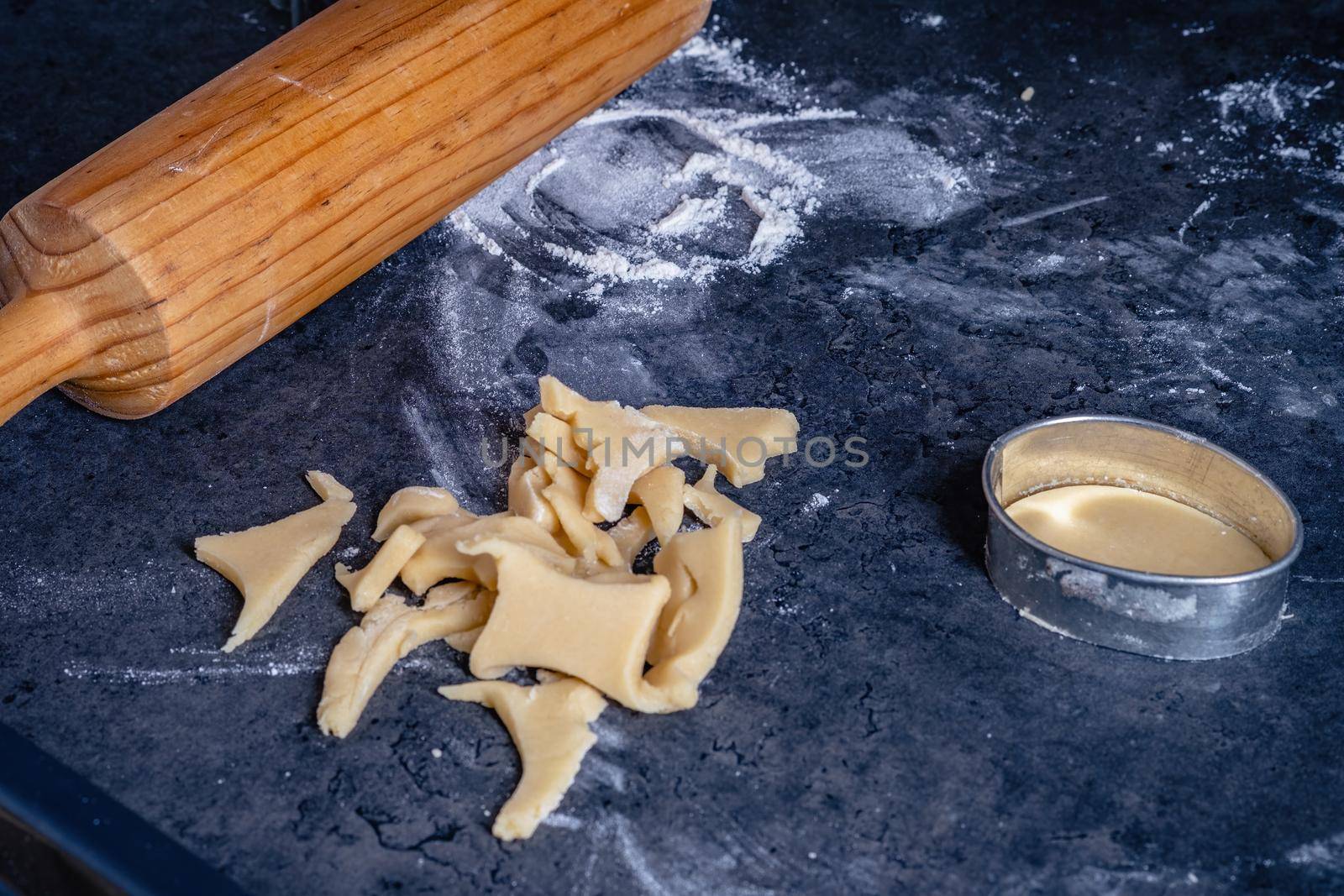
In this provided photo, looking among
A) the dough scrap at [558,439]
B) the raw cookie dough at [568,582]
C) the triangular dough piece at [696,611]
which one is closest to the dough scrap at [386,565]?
the raw cookie dough at [568,582]

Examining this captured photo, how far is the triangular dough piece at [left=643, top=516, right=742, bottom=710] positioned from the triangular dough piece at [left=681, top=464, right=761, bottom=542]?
0.45 ft

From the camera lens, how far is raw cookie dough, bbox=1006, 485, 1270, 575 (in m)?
1.66

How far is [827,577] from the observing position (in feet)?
5.68

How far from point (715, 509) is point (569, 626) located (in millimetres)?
334

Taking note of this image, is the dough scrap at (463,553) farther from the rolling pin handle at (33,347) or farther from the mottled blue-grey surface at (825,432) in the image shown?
the rolling pin handle at (33,347)

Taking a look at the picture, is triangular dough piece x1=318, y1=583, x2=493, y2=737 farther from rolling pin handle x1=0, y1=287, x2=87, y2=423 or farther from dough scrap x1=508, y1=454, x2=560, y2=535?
rolling pin handle x1=0, y1=287, x2=87, y2=423

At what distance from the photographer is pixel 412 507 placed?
174 centimetres

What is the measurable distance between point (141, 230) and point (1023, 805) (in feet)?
4.23

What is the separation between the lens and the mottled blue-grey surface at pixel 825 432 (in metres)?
1.44

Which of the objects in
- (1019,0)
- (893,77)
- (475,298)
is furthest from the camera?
(1019,0)

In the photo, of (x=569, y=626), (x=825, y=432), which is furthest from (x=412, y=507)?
(x=825, y=432)

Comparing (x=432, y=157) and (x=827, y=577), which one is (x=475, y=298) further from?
(x=827, y=577)

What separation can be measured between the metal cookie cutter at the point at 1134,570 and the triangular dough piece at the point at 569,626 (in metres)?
0.46

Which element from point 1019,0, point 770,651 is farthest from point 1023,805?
point 1019,0
